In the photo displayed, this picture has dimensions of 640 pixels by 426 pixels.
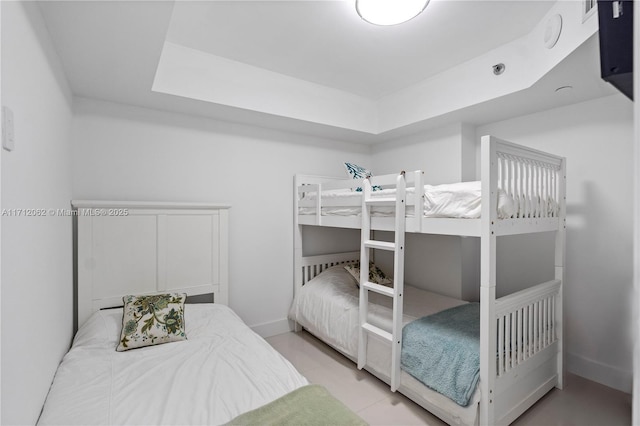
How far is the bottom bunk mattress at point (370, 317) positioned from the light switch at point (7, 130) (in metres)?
2.20

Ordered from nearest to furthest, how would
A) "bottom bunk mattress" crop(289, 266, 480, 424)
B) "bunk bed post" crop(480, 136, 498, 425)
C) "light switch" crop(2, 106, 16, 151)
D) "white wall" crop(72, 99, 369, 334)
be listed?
"light switch" crop(2, 106, 16, 151) → "bunk bed post" crop(480, 136, 498, 425) → "bottom bunk mattress" crop(289, 266, 480, 424) → "white wall" crop(72, 99, 369, 334)

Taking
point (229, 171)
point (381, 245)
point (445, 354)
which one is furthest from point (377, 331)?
point (229, 171)

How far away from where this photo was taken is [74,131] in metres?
2.33

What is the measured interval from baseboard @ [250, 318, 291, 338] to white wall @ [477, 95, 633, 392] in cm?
243

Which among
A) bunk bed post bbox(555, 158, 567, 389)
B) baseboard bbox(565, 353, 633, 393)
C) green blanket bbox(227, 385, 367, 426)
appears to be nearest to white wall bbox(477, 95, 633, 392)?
baseboard bbox(565, 353, 633, 393)

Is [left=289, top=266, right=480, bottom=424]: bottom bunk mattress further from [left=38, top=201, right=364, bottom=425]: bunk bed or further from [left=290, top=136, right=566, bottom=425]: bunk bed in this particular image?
[left=38, top=201, right=364, bottom=425]: bunk bed

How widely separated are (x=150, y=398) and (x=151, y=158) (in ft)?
6.21

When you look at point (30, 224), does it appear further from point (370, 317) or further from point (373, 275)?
point (373, 275)

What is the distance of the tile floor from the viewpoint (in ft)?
6.32

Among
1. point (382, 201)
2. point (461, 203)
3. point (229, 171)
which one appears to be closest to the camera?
point (461, 203)

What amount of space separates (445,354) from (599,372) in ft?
4.68

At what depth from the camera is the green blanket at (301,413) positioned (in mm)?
1204

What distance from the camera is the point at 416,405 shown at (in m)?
2.08

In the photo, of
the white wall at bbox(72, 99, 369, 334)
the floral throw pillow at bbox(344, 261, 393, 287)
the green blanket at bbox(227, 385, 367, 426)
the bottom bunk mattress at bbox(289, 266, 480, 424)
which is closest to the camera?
the green blanket at bbox(227, 385, 367, 426)
